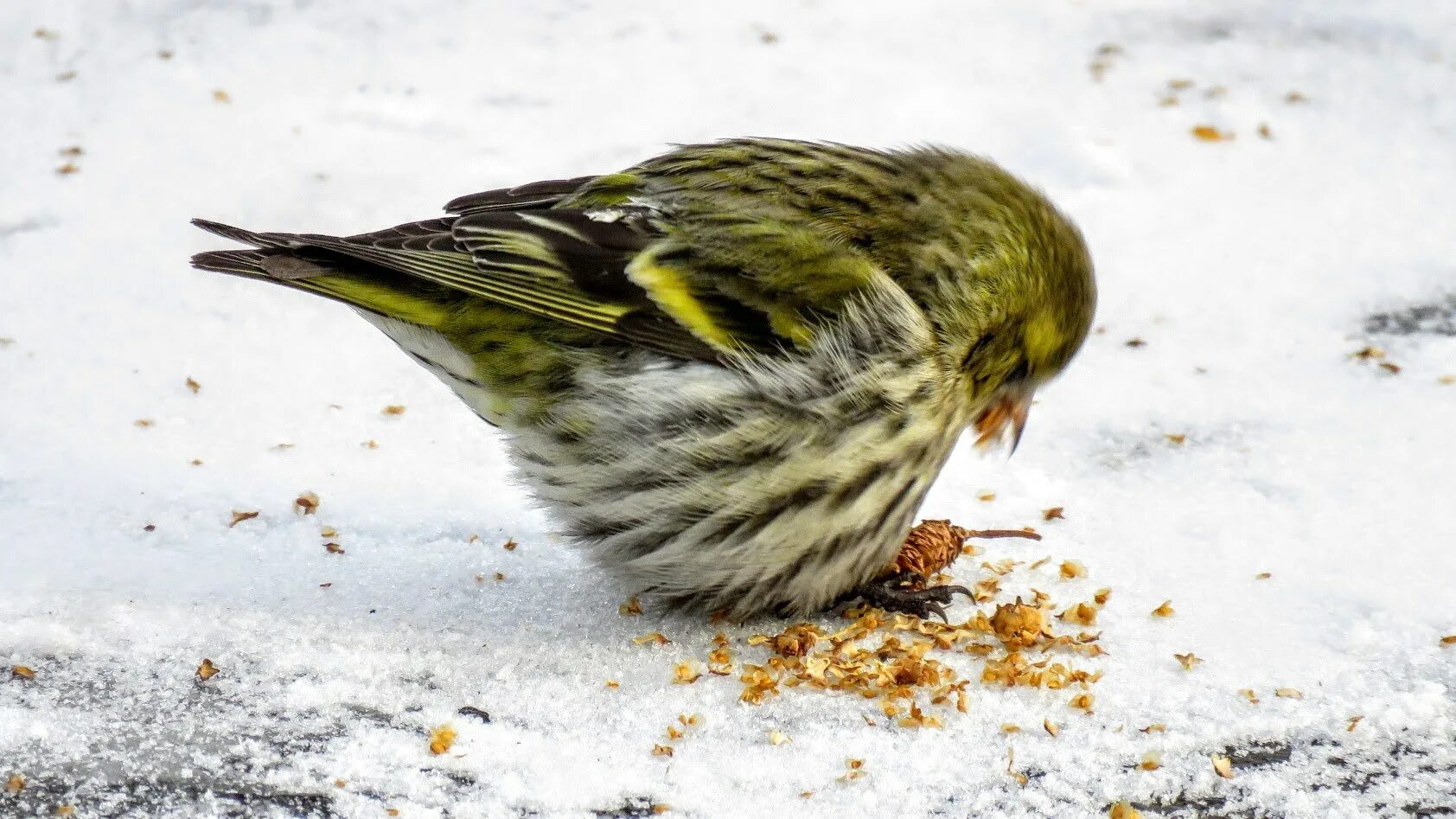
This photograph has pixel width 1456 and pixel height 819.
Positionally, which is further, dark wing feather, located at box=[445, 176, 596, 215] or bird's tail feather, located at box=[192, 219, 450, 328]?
dark wing feather, located at box=[445, 176, 596, 215]

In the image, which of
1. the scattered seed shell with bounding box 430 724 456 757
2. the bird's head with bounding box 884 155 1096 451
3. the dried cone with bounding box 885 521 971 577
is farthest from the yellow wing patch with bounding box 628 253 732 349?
the scattered seed shell with bounding box 430 724 456 757

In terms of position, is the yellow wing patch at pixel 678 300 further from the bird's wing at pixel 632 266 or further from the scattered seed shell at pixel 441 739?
the scattered seed shell at pixel 441 739

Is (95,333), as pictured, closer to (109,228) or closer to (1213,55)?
(109,228)

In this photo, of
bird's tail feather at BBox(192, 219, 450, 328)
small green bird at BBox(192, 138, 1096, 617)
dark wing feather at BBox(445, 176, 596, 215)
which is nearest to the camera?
small green bird at BBox(192, 138, 1096, 617)

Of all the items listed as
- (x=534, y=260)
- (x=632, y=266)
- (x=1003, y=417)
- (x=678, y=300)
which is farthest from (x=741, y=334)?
(x=1003, y=417)

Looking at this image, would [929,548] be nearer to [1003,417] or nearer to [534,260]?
[1003,417]

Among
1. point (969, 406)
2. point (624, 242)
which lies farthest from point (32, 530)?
point (969, 406)

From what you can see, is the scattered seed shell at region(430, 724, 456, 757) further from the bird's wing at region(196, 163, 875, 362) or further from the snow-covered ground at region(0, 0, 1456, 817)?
the bird's wing at region(196, 163, 875, 362)
